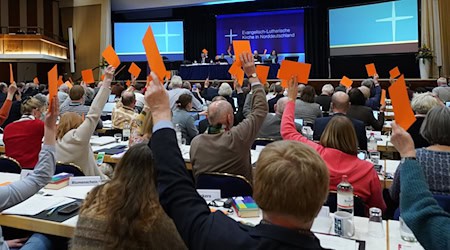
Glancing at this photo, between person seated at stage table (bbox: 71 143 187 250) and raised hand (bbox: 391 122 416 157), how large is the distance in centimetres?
84

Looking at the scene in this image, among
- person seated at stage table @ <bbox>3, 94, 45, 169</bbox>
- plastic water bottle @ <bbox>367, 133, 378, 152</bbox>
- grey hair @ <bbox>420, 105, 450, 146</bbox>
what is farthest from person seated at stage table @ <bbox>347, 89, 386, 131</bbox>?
person seated at stage table @ <bbox>3, 94, 45, 169</bbox>

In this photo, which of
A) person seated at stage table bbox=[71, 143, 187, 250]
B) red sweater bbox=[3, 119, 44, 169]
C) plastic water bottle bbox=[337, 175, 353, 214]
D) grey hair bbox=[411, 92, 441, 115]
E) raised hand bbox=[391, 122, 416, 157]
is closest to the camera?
raised hand bbox=[391, 122, 416, 157]

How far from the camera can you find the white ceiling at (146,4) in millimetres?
15680

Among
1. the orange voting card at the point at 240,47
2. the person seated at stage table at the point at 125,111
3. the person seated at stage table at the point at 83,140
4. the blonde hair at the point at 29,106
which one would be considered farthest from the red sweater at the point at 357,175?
the person seated at stage table at the point at 125,111

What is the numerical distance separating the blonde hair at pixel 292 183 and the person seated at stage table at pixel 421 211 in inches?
12.2

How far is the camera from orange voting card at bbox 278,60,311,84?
9.47 feet

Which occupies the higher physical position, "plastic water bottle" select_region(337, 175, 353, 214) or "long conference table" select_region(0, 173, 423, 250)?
"plastic water bottle" select_region(337, 175, 353, 214)

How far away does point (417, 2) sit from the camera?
11.8 metres

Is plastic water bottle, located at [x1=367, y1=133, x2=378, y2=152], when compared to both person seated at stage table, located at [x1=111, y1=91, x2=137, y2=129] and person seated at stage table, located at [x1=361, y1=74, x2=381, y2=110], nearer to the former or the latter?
person seated at stage table, located at [x1=361, y1=74, x2=381, y2=110]

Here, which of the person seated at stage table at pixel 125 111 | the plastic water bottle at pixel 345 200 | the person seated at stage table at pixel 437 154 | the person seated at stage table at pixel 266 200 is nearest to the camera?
the person seated at stage table at pixel 266 200

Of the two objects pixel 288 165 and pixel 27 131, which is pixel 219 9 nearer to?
pixel 27 131

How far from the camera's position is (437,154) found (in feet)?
7.72

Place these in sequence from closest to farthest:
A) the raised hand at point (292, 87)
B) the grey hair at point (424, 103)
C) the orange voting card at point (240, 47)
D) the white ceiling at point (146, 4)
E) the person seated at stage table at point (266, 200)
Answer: the person seated at stage table at point (266, 200)
the orange voting card at point (240, 47)
the raised hand at point (292, 87)
the grey hair at point (424, 103)
the white ceiling at point (146, 4)

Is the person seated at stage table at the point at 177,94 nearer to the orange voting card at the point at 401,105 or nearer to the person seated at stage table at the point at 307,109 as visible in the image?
the person seated at stage table at the point at 307,109
